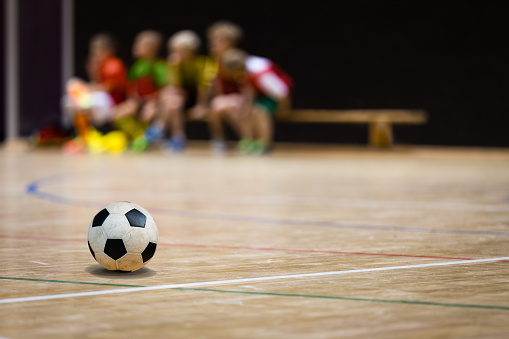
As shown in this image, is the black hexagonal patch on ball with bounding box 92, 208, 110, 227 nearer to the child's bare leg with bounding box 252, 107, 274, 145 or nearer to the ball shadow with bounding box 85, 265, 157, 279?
the ball shadow with bounding box 85, 265, 157, 279

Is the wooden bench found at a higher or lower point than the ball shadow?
higher

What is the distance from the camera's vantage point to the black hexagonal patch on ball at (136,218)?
2.43 metres

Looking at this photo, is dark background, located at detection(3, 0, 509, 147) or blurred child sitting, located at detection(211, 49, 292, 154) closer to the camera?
blurred child sitting, located at detection(211, 49, 292, 154)

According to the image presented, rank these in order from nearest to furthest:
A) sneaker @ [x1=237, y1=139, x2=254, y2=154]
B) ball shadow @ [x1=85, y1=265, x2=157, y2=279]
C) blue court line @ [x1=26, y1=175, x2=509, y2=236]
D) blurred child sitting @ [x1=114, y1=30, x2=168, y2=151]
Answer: ball shadow @ [x1=85, y1=265, x2=157, y2=279] → blue court line @ [x1=26, y1=175, x2=509, y2=236] → sneaker @ [x1=237, y1=139, x2=254, y2=154] → blurred child sitting @ [x1=114, y1=30, x2=168, y2=151]

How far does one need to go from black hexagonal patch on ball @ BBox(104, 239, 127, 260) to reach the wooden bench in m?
7.73

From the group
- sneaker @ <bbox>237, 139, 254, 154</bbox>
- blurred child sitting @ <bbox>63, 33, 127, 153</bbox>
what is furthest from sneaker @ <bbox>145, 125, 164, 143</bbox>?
sneaker @ <bbox>237, 139, 254, 154</bbox>

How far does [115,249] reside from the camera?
2.36m

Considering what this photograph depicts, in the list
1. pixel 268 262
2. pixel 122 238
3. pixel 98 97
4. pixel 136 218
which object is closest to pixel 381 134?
pixel 98 97

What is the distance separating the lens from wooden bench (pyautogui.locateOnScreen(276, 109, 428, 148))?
9.95 m

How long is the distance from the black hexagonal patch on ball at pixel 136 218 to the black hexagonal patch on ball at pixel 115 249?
80 mm

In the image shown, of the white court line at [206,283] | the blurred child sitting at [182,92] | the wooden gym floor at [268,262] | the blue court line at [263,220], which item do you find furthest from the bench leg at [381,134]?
the white court line at [206,283]

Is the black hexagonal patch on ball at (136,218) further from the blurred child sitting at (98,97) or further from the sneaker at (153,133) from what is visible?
the blurred child sitting at (98,97)

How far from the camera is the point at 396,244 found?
118 inches

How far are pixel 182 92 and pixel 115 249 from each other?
26.4ft
